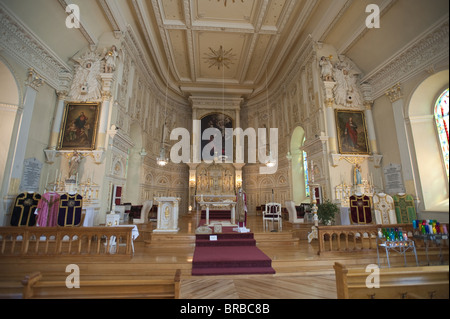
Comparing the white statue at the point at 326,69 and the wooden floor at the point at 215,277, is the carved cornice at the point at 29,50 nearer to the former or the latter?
the wooden floor at the point at 215,277

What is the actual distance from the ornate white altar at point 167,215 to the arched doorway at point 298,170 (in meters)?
6.31

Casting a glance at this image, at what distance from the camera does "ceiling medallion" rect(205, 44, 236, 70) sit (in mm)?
10703

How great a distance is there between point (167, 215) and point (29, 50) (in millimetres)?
6136

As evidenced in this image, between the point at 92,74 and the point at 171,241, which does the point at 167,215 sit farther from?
the point at 92,74

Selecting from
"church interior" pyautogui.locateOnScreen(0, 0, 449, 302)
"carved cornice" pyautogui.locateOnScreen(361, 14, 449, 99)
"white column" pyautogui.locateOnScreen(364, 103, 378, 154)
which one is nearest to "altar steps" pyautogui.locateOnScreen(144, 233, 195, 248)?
"church interior" pyautogui.locateOnScreen(0, 0, 449, 302)

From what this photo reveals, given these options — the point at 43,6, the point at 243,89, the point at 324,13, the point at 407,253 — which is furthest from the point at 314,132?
the point at 43,6

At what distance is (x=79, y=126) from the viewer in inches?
Result: 276

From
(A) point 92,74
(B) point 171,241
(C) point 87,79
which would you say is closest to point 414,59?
(B) point 171,241

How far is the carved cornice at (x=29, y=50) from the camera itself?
511 centimetres

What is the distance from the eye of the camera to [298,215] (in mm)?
7551

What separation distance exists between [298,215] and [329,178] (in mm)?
1723

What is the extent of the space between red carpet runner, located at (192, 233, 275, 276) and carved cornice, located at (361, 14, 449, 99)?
147 inches
